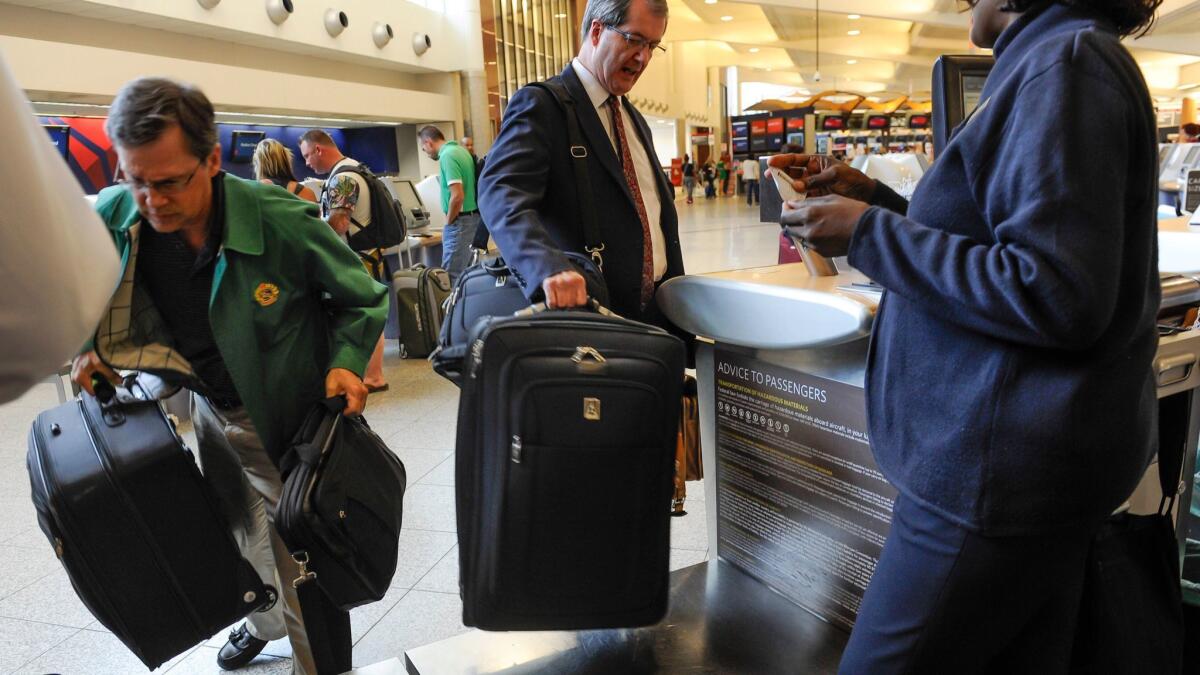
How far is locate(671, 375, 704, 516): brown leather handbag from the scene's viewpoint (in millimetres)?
2070

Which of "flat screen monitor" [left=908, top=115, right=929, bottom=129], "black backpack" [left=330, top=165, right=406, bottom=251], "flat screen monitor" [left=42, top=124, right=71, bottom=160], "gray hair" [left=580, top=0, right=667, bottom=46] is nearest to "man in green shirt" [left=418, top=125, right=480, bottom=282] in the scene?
"black backpack" [left=330, top=165, right=406, bottom=251]

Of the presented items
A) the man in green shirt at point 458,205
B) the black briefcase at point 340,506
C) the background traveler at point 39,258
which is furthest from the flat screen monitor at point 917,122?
the background traveler at point 39,258

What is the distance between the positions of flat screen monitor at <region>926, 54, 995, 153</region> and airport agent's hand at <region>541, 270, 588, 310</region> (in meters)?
0.81

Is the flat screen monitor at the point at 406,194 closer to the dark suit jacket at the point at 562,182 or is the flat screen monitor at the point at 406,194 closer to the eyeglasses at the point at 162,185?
the dark suit jacket at the point at 562,182

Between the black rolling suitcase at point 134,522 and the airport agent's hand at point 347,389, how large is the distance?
33 centimetres

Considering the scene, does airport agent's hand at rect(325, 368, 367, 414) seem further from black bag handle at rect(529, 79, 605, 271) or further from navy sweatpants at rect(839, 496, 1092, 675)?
navy sweatpants at rect(839, 496, 1092, 675)

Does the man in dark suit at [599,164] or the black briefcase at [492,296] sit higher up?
the man in dark suit at [599,164]

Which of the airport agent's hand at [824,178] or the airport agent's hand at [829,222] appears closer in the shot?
the airport agent's hand at [829,222]

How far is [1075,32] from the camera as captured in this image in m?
0.87

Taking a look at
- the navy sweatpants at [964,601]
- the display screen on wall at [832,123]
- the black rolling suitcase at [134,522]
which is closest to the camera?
the navy sweatpants at [964,601]

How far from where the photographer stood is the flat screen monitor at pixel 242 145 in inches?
433

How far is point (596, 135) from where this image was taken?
2.07 m

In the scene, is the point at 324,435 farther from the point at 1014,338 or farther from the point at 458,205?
the point at 458,205

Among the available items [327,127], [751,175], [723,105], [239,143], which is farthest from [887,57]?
[239,143]
